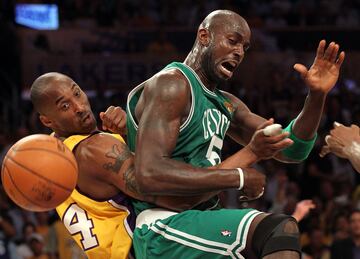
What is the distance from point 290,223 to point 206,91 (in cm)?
93

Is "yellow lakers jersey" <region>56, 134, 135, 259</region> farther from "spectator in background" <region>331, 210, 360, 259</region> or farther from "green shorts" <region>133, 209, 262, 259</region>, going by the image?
"spectator in background" <region>331, 210, 360, 259</region>

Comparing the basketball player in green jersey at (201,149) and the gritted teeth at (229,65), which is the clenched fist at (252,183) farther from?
the gritted teeth at (229,65)

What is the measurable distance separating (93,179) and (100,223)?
0.27 m

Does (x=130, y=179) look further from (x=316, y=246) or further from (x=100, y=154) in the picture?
(x=316, y=246)


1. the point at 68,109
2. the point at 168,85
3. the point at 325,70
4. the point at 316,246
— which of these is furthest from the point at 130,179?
the point at 316,246

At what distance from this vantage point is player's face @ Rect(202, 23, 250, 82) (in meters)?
4.45

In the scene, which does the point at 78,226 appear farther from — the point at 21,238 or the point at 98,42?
the point at 98,42

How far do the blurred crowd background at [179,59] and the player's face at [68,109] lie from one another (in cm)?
437

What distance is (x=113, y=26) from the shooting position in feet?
44.5

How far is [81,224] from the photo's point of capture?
15.2ft

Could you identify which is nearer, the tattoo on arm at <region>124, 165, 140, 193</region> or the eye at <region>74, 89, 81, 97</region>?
the tattoo on arm at <region>124, 165, 140, 193</region>

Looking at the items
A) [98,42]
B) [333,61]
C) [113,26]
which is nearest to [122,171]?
[333,61]

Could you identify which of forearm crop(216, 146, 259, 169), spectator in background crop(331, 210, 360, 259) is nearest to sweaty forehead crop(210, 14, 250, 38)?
forearm crop(216, 146, 259, 169)

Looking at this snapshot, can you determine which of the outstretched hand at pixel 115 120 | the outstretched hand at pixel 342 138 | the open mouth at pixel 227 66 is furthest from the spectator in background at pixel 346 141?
the outstretched hand at pixel 115 120
